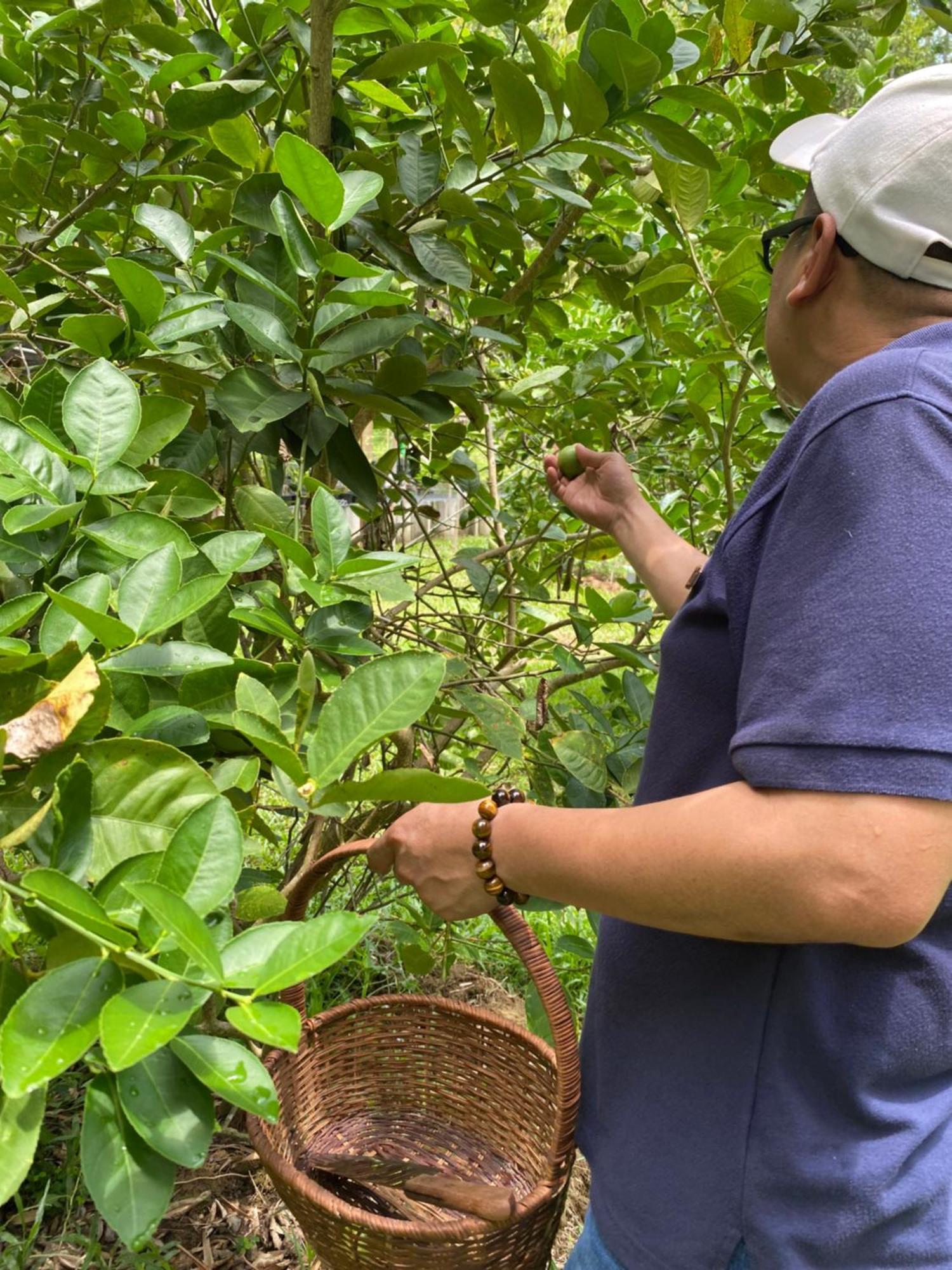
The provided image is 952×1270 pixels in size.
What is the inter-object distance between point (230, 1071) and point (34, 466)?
0.46 meters

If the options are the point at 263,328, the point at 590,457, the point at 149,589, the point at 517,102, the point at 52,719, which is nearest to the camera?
the point at 52,719

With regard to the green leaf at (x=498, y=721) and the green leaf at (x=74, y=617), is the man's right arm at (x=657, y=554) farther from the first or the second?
the green leaf at (x=74, y=617)

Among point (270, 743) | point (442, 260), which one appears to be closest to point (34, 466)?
point (270, 743)

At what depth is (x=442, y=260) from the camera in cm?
123

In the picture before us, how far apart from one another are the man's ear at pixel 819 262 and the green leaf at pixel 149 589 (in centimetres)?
63

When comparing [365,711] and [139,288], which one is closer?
[365,711]

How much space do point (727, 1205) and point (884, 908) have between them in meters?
0.42

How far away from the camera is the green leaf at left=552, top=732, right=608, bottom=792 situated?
1351 mm

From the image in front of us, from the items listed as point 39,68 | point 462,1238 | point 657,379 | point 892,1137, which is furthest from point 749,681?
point 657,379

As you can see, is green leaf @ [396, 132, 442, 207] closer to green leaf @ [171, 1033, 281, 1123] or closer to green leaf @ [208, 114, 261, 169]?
green leaf @ [208, 114, 261, 169]

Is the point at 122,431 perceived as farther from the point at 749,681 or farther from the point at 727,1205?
the point at 727,1205

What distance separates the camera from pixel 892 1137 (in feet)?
2.83

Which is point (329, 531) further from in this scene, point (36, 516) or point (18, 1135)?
point (18, 1135)

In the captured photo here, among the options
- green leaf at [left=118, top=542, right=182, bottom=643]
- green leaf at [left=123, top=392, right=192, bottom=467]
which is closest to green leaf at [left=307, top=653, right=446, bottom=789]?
green leaf at [left=118, top=542, right=182, bottom=643]
